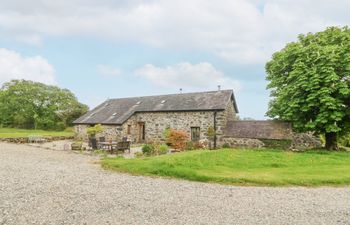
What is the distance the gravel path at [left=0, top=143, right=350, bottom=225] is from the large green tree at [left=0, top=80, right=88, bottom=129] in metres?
34.2

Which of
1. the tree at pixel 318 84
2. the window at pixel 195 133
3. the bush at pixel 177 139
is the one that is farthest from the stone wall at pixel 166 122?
the tree at pixel 318 84

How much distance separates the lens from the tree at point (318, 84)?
15297mm

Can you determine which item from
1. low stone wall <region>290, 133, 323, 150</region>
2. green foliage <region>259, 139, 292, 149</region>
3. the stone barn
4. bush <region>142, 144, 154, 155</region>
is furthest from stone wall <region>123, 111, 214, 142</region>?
bush <region>142, 144, 154, 155</region>

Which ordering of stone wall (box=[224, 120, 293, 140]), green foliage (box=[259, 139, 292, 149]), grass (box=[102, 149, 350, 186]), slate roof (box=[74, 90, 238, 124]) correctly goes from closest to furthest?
grass (box=[102, 149, 350, 186]) → green foliage (box=[259, 139, 292, 149]) → stone wall (box=[224, 120, 293, 140]) → slate roof (box=[74, 90, 238, 124])

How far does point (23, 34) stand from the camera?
16250 millimetres

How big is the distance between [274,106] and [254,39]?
5769mm

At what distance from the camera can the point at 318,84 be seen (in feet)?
51.4

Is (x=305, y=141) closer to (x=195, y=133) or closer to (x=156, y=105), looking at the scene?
(x=195, y=133)

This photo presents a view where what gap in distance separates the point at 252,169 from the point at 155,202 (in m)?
5.60

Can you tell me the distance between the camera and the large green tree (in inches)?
1582

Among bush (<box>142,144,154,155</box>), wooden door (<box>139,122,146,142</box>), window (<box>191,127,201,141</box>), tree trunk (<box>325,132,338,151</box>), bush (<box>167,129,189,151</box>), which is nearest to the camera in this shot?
bush (<box>142,144,154,155</box>)

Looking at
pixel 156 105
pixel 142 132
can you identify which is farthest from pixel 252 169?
pixel 142 132

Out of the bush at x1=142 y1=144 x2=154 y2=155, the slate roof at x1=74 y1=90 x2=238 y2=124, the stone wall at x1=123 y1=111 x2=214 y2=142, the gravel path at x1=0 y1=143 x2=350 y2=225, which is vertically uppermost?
the slate roof at x1=74 y1=90 x2=238 y2=124

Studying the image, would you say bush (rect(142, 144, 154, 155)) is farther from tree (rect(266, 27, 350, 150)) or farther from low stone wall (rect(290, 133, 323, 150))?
low stone wall (rect(290, 133, 323, 150))
